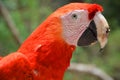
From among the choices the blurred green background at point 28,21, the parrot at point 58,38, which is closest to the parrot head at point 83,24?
the parrot at point 58,38

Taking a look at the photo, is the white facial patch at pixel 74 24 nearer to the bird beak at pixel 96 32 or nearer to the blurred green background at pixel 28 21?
the bird beak at pixel 96 32

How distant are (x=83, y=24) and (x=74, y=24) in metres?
0.03

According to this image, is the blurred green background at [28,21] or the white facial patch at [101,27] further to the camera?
the blurred green background at [28,21]

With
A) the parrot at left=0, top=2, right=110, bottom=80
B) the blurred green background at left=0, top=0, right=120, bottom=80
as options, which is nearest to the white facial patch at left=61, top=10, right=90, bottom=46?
the parrot at left=0, top=2, right=110, bottom=80

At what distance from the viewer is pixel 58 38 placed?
50.8 inches

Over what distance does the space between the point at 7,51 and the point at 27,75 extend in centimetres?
145

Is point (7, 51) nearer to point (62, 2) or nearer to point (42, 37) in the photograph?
point (62, 2)

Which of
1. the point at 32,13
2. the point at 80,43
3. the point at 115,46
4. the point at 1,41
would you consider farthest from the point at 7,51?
the point at 115,46

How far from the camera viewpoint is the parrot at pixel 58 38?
127 centimetres

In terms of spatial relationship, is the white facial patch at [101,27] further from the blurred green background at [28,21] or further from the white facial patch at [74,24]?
the blurred green background at [28,21]

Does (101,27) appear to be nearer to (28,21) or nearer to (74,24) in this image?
(74,24)

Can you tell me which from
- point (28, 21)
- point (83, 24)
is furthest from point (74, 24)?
point (28, 21)

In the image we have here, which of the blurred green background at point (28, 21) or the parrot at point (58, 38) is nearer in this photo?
the parrot at point (58, 38)

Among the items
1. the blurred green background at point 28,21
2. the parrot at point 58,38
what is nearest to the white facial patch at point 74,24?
the parrot at point 58,38
